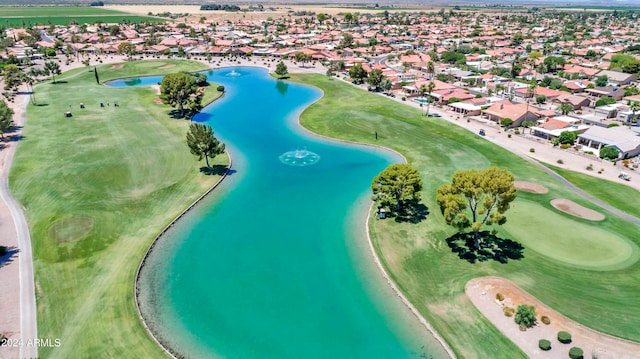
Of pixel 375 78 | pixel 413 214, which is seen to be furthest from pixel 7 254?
pixel 375 78

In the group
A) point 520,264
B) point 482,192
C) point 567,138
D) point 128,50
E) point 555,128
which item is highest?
point 128,50

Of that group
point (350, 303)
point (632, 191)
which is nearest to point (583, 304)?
point (350, 303)

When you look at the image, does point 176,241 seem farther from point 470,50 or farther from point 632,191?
point 470,50

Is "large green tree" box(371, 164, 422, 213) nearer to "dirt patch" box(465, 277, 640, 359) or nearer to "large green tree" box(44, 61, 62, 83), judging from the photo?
"dirt patch" box(465, 277, 640, 359)

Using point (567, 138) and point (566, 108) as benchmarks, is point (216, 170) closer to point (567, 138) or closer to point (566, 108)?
point (567, 138)

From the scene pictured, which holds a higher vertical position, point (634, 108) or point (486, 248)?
point (634, 108)

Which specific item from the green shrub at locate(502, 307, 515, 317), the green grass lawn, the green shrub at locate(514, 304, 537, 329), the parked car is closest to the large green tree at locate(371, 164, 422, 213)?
the green shrub at locate(502, 307, 515, 317)

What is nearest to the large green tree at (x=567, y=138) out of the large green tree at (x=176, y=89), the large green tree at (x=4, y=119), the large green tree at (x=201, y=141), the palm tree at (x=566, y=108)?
the palm tree at (x=566, y=108)
